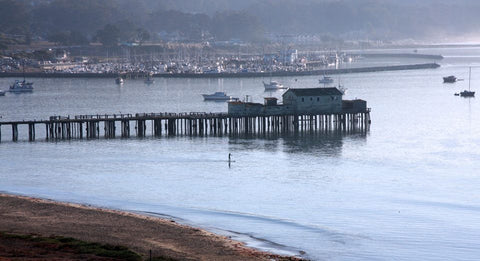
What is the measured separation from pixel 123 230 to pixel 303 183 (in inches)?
595

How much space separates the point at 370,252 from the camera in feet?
126

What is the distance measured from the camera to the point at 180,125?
76.5 m

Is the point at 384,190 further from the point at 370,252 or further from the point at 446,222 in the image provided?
the point at 370,252

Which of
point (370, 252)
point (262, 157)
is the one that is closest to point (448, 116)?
A: point (262, 157)

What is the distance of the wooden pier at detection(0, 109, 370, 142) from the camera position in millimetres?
70625

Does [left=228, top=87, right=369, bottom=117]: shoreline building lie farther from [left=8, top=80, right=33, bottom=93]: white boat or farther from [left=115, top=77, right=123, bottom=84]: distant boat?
[left=115, top=77, right=123, bottom=84]: distant boat

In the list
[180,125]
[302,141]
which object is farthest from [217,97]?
[302,141]

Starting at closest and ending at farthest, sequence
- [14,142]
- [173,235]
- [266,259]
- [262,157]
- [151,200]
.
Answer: [266,259] < [173,235] < [151,200] < [262,157] < [14,142]

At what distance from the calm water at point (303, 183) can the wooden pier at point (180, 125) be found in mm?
1869

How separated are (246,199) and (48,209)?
10.2m

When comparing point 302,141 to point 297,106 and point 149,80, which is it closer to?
point 297,106

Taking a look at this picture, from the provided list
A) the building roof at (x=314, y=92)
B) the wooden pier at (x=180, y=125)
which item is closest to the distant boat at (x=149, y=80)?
the wooden pier at (x=180, y=125)

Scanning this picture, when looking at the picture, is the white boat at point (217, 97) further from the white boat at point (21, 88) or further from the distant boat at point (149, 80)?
the distant boat at point (149, 80)

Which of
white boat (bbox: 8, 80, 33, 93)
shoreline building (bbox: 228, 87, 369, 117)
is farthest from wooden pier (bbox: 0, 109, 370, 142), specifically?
white boat (bbox: 8, 80, 33, 93)
